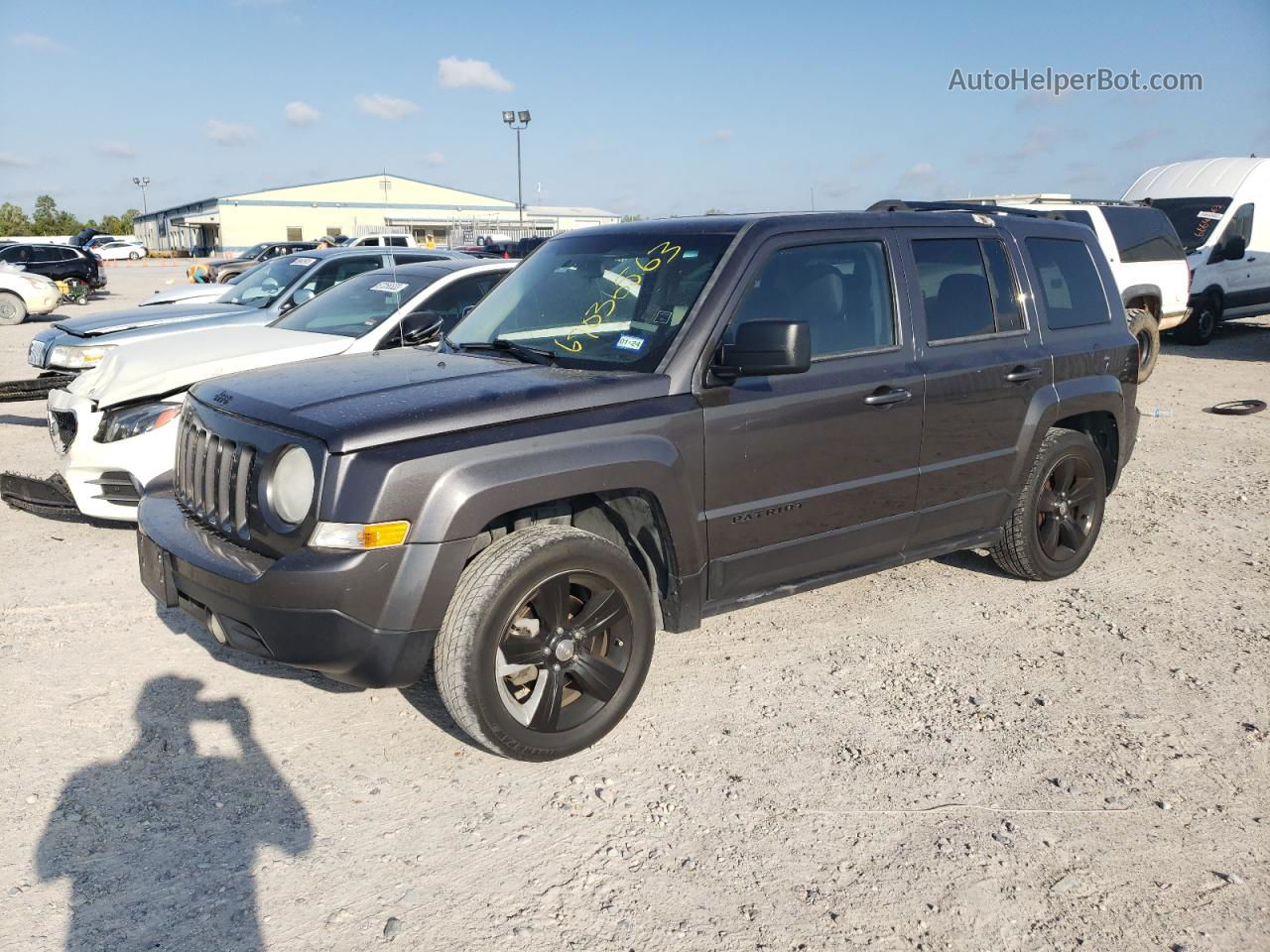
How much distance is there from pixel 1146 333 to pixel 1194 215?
15.3 feet

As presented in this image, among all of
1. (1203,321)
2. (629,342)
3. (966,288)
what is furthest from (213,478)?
(1203,321)

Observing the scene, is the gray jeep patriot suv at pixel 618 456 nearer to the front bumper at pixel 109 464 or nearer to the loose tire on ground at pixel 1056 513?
the loose tire on ground at pixel 1056 513

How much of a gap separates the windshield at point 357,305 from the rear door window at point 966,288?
378 centimetres

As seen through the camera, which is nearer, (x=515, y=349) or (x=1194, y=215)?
(x=515, y=349)

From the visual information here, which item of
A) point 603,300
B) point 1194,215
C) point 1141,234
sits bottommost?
point 603,300

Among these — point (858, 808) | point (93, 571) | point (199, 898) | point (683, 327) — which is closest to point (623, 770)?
point (858, 808)

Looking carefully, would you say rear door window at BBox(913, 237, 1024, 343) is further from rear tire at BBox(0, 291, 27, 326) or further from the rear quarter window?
rear tire at BBox(0, 291, 27, 326)

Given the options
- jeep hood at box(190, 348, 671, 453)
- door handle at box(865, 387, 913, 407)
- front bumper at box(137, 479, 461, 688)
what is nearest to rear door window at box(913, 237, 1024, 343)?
door handle at box(865, 387, 913, 407)

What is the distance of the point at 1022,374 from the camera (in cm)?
486

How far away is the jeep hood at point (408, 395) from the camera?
3.26m

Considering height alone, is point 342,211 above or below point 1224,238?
above

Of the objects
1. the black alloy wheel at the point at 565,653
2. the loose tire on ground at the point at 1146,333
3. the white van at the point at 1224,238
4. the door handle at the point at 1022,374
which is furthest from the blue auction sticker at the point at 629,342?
the white van at the point at 1224,238

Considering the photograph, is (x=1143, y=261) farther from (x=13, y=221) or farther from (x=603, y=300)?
(x=13, y=221)

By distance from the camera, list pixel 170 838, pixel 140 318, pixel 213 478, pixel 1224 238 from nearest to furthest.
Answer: pixel 170 838 → pixel 213 478 → pixel 140 318 → pixel 1224 238
